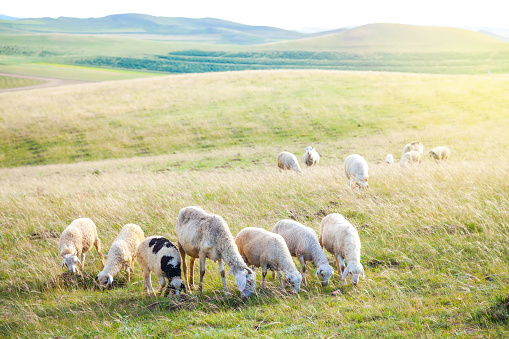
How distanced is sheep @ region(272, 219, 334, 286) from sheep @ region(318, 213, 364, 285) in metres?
0.34

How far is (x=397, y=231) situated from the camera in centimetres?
852

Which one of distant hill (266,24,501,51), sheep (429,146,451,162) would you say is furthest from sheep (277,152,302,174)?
distant hill (266,24,501,51)

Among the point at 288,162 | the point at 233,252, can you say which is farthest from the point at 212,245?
the point at 288,162

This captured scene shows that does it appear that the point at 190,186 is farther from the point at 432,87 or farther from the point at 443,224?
the point at 432,87

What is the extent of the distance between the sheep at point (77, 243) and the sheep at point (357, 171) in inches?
317

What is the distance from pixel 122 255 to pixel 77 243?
4.64 ft

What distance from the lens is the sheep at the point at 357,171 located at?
1258 centimetres

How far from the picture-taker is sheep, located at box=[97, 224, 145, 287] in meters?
7.80

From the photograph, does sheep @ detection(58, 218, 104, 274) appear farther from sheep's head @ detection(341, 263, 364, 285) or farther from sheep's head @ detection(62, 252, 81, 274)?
sheep's head @ detection(341, 263, 364, 285)

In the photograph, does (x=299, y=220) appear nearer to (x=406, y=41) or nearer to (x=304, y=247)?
(x=304, y=247)

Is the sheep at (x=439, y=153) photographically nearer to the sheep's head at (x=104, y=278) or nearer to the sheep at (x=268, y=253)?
the sheep at (x=268, y=253)

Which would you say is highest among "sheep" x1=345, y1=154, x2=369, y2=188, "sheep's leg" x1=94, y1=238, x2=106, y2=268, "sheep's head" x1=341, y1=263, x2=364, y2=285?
"sheep" x1=345, y1=154, x2=369, y2=188

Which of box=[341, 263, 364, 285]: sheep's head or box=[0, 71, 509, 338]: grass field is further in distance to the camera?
box=[341, 263, 364, 285]: sheep's head

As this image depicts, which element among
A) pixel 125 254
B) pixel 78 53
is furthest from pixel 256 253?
pixel 78 53
